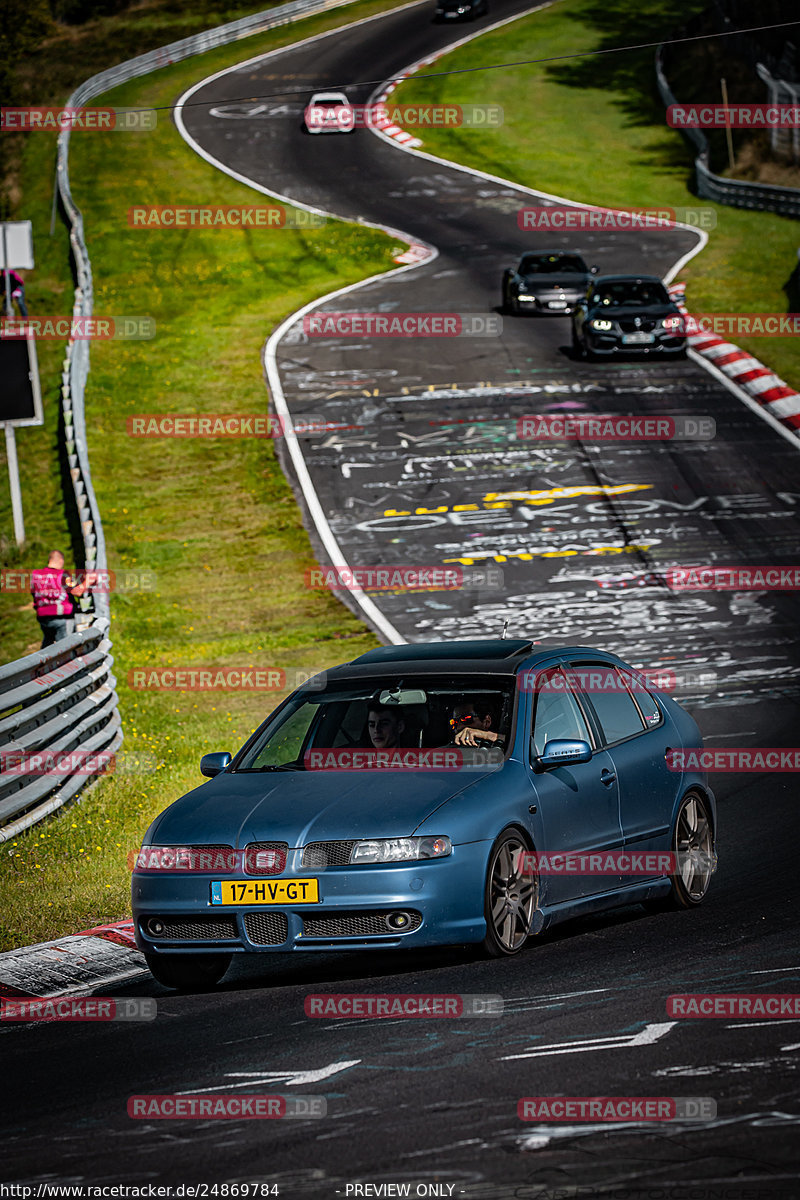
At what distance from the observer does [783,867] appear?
10172 millimetres

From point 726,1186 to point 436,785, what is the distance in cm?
346

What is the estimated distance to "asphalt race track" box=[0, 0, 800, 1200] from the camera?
17.3ft

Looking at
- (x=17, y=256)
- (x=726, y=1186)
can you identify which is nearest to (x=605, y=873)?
(x=726, y=1186)

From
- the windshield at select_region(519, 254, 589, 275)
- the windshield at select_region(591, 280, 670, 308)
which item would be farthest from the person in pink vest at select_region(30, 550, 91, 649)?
the windshield at select_region(519, 254, 589, 275)

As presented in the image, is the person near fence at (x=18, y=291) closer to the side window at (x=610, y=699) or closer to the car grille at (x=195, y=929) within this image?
the side window at (x=610, y=699)

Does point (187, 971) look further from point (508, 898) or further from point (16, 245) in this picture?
point (16, 245)

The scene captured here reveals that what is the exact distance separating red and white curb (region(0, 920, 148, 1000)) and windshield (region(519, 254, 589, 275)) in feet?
96.7

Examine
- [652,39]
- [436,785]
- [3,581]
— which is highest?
[652,39]

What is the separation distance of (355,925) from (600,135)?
54.0m

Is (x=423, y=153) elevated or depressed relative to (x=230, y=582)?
elevated

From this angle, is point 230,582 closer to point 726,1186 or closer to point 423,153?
point 726,1186

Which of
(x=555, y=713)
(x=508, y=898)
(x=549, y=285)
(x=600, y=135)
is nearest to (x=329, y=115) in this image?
(x=600, y=135)

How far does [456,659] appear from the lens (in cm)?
921

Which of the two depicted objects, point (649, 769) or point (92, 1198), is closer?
point (92, 1198)
